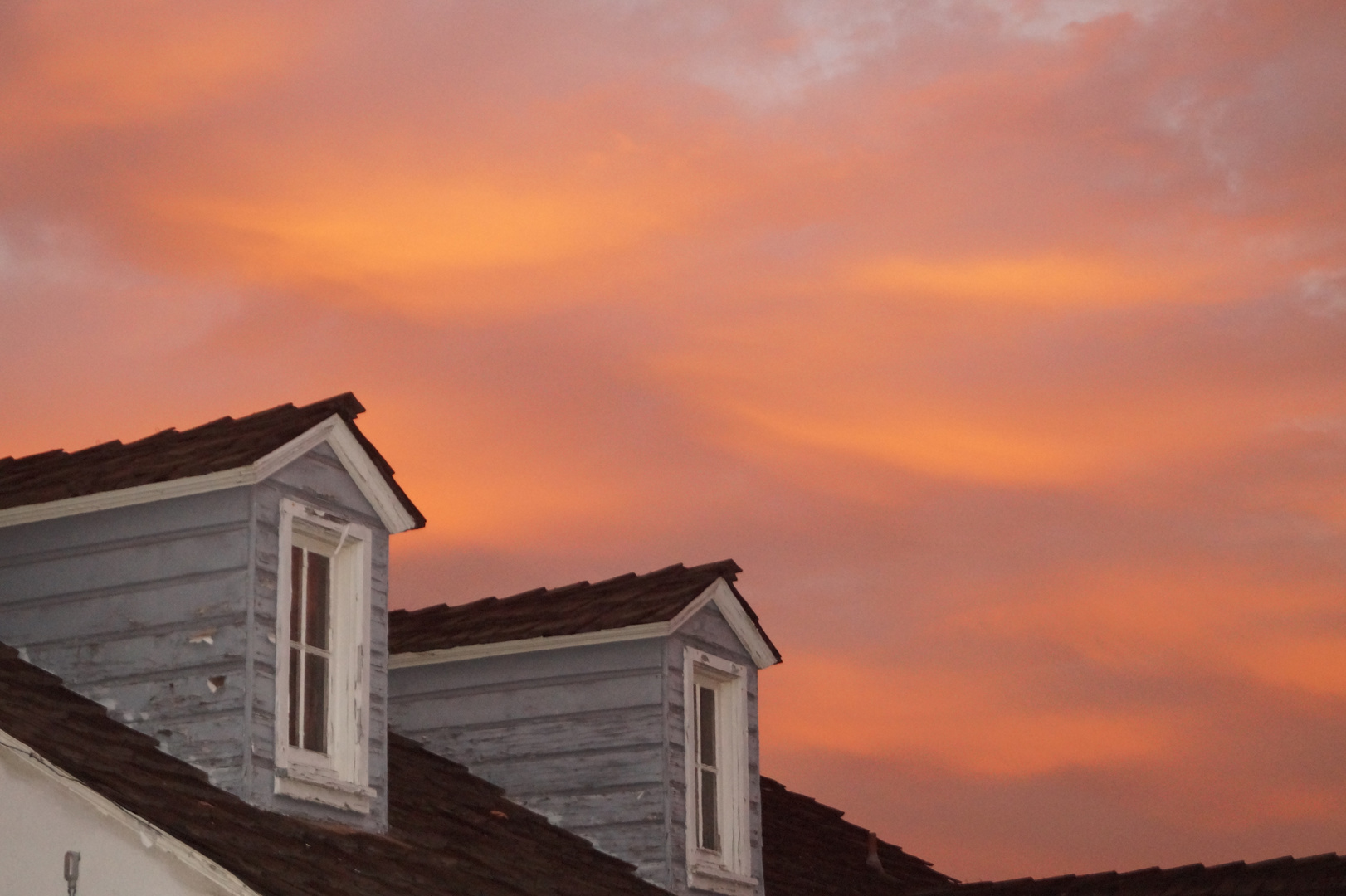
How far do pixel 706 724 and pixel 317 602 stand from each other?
4277 millimetres

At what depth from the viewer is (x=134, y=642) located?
35.7 feet

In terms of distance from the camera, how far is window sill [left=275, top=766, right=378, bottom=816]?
10570 mm

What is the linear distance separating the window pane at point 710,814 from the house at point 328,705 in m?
0.02

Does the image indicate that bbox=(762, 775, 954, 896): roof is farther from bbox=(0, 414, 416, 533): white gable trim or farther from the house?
bbox=(0, 414, 416, 533): white gable trim

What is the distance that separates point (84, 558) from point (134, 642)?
69 cm

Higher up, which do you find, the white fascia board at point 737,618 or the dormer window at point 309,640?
the white fascia board at point 737,618

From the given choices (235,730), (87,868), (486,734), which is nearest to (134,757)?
(235,730)

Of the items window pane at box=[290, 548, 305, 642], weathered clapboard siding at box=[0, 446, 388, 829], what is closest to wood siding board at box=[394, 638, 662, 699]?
weathered clapboard siding at box=[0, 446, 388, 829]

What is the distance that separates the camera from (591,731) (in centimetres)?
1416

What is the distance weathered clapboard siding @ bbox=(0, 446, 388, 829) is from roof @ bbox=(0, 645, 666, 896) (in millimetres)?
147

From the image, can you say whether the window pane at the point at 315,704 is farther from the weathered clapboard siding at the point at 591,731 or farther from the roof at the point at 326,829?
the weathered clapboard siding at the point at 591,731

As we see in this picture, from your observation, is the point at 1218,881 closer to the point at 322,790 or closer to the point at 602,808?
the point at 602,808

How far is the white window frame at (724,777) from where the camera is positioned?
14.0 m

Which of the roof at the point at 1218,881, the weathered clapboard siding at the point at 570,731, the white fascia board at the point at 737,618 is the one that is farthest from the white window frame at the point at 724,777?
the roof at the point at 1218,881
